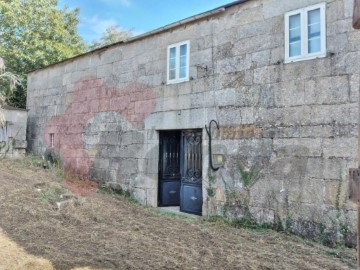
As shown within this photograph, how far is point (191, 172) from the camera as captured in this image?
25.2 ft

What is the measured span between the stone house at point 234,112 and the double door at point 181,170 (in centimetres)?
3

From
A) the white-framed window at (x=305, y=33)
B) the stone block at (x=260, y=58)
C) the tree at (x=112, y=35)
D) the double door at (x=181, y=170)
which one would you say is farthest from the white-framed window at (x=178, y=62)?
the tree at (x=112, y=35)

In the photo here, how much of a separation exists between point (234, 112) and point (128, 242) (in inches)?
124

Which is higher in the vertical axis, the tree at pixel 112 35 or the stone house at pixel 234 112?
the tree at pixel 112 35

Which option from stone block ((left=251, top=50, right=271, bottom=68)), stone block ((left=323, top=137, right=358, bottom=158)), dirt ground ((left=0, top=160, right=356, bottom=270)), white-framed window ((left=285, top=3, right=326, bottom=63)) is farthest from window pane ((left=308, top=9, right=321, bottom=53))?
dirt ground ((left=0, top=160, right=356, bottom=270))

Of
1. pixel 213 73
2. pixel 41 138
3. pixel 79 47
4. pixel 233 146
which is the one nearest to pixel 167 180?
pixel 233 146

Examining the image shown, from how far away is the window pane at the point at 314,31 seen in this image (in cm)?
556

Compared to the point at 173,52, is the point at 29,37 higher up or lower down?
higher up

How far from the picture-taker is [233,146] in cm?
660

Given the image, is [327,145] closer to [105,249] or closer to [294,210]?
[294,210]

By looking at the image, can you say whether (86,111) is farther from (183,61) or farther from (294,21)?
(294,21)

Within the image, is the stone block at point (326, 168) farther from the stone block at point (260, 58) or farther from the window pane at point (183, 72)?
the window pane at point (183, 72)

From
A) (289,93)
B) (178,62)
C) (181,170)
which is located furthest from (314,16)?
(181,170)

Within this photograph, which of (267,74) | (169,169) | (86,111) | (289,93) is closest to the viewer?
(289,93)
